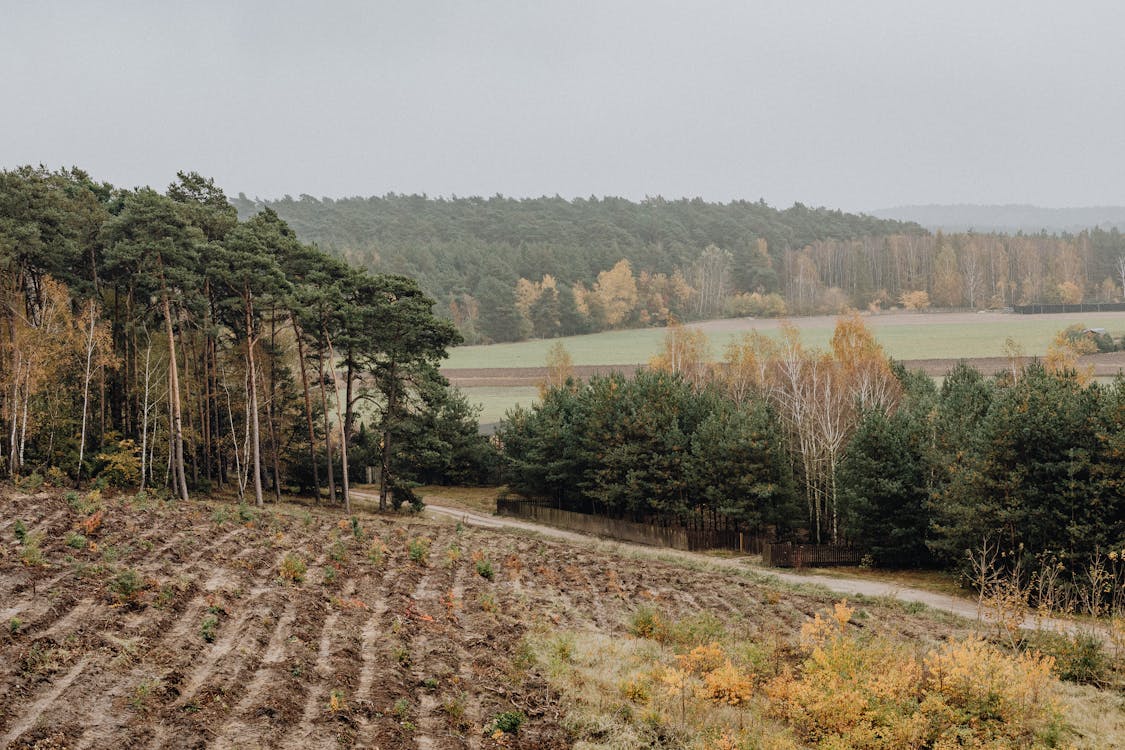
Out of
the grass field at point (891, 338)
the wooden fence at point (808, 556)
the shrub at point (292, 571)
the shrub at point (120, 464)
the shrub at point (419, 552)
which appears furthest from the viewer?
the grass field at point (891, 338)

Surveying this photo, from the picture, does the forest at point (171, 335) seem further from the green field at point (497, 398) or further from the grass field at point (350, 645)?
the green field at point (497, 398)

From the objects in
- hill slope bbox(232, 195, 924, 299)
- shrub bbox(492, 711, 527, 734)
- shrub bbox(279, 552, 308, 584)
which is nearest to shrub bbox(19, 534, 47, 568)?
shrub bbox(279, 552, 308, 584)

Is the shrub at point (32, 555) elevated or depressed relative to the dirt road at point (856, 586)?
elevated

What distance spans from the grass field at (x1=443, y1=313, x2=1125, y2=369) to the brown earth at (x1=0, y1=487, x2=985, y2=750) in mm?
58280

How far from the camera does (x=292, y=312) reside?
35500mm

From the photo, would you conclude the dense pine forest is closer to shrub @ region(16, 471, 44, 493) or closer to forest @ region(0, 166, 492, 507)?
forest @ region(0, 166, 492, 507)

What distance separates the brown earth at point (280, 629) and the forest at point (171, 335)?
10897 millimetres

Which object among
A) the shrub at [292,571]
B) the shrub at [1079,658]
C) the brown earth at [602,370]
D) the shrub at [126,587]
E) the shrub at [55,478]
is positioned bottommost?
the shrub at [1079,658]

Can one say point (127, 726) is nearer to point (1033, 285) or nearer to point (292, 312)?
point (292, 312)

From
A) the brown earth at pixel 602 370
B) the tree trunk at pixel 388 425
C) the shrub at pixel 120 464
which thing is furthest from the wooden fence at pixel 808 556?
the brown earth at pixel 602 370

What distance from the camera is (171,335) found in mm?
30234

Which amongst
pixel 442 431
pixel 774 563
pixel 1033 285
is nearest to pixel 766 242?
pixel 1033 285

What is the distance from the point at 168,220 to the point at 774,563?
2755cm

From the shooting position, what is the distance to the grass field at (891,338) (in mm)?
79938
